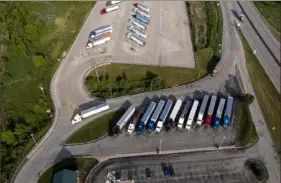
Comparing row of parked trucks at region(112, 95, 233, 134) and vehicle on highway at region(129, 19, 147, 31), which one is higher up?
vehicle on highway at region(129, 19, 147, 31)

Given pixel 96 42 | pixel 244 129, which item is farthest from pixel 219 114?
pixel 96 42

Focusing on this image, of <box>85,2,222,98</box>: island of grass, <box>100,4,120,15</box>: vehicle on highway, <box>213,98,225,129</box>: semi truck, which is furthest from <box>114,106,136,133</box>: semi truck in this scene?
<box>100,4,120,15</box>: vehicle on highway

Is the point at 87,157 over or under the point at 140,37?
under

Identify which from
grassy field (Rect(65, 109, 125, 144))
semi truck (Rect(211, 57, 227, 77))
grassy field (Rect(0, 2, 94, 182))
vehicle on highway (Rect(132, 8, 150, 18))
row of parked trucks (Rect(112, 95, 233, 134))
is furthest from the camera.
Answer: vehicle on highway (Rect(132, 8, 150, 18))

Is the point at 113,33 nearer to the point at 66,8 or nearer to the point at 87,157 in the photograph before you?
the point at 66,8

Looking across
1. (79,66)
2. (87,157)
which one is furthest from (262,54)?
(87,157)

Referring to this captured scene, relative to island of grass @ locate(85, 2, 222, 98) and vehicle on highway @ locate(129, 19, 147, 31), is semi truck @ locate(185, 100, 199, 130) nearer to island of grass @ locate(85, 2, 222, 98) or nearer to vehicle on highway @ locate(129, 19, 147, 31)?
island of grass @ locate(85, 2, 222, 98)

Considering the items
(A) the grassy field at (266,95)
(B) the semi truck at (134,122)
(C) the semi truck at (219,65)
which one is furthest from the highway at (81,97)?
(B) the semi truck at (134,122)
